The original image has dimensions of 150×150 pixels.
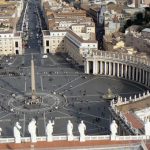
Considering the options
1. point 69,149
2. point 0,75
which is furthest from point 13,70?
point 69,149

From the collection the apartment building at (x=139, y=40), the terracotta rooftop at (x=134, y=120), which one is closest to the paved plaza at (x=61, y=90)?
the terracotta rooftop at (x=134, y=120)

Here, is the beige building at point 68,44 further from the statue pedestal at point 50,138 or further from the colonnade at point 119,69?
the statue pedestal at point 50,138

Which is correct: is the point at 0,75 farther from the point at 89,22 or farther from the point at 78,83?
the point at 89,22

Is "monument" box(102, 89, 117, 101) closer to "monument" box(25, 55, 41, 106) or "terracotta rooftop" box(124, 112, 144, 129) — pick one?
"monument" box(25, 55, 41, 106)

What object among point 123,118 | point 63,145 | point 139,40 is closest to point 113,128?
point 63,145

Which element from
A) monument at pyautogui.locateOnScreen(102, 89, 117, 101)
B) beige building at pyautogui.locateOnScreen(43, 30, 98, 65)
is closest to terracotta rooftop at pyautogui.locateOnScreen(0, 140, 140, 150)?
monument at pyautogui.locateOnScreen(102, 89, 117, 101)

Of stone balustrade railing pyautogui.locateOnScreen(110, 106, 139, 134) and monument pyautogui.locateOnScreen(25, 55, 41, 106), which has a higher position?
stone balustrade railing pyautogui.locateOnScreen(110, 106, 139, 134)
